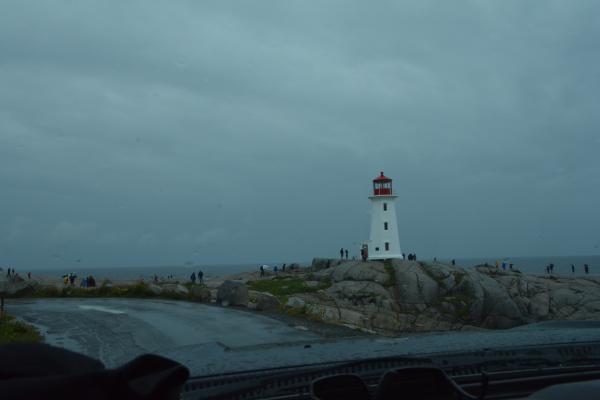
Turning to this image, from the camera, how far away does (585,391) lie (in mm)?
2396

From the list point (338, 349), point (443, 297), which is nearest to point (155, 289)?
point (443, 297)

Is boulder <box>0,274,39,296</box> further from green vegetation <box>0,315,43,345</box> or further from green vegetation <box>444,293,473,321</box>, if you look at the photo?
green vegetation <box>444,293,473,321</box>

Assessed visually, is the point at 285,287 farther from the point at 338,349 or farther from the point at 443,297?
the point at 338,349

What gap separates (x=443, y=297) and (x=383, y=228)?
13000 mm

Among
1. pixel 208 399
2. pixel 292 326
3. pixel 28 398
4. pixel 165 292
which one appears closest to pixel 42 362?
pixel 28 398

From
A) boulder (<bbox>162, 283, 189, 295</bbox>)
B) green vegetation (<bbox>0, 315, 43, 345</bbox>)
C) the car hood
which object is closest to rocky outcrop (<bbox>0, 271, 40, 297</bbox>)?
boulder (<bbox>162, 283, 189, 295</bbox>)

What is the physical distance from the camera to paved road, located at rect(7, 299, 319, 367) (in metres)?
12.6

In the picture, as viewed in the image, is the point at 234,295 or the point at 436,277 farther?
the point at 436,277

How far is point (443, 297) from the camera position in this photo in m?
36.7

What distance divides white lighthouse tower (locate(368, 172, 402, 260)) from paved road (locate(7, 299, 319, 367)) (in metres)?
28.7

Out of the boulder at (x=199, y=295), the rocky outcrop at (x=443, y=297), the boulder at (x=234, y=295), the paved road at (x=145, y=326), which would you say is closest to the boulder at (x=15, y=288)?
the paved road at (x=145, y=326)

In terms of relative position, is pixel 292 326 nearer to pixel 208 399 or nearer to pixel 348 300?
pixel 208 399

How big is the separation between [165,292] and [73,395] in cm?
2616

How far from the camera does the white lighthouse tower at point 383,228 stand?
48719 millimetres
